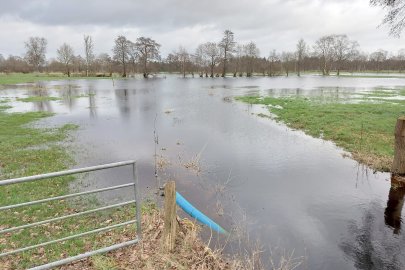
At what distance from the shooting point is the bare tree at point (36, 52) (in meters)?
107

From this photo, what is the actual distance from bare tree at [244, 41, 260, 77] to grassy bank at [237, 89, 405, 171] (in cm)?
7628

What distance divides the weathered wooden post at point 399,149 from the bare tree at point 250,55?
95.1 metres

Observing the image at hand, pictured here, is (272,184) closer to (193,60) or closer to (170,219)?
(170,219)

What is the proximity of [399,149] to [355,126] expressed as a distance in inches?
356

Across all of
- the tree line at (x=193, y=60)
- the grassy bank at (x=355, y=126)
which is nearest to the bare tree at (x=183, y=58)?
the tree line at (x=193, y=60)

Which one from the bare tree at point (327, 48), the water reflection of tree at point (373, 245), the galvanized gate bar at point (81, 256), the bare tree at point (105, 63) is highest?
the bare tree at point (327, 48)

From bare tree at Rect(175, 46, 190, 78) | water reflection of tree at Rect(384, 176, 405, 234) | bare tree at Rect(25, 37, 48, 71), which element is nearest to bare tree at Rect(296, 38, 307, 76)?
bare tree at Rect(175, 46, 190, 78)

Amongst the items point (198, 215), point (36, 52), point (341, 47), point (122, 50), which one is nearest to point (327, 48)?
point (341, 47)

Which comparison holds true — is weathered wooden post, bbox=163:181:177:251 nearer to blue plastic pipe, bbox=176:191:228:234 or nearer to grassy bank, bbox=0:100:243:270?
grassy bank, bbox=0:100:243:270

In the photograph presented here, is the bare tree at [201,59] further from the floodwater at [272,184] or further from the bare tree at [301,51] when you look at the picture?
the floodwater at [272,184]

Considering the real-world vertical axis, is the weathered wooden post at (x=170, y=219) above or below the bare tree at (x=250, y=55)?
below

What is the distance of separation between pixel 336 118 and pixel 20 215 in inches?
834

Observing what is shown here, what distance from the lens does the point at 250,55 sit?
10688cm

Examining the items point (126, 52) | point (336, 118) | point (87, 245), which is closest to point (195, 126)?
point (336, 118)
